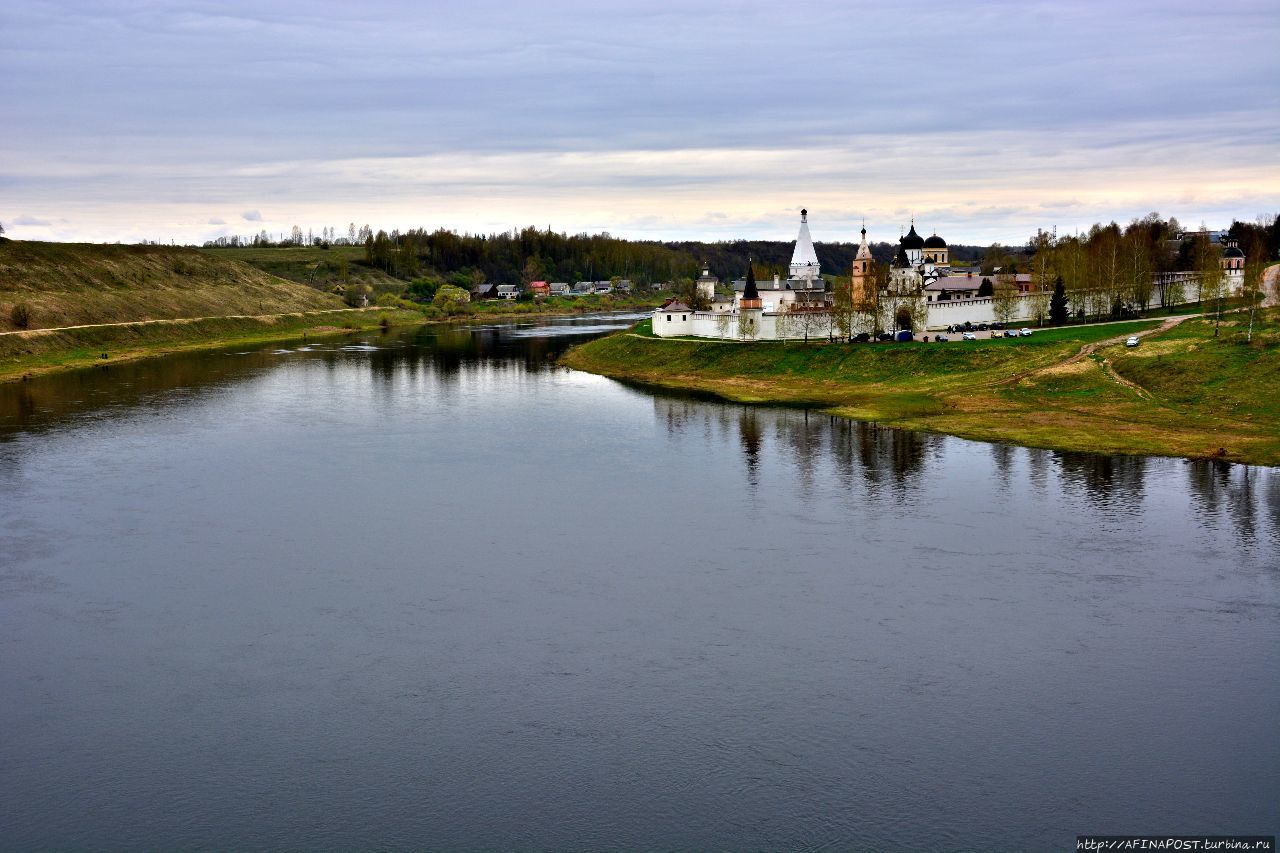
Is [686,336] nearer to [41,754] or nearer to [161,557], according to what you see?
[161,557]

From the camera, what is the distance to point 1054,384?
5934 cm

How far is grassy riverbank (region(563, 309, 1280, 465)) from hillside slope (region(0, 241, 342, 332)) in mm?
65404

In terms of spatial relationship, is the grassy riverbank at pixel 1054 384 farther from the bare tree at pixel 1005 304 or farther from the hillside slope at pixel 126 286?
the hillside slope at pixel 126 286

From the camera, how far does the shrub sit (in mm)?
98812

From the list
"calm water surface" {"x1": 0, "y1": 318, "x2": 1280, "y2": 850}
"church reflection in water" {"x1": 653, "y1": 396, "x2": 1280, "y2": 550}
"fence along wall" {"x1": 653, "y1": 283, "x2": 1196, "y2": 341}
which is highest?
"fence along wall" {"x1": 653, "y1": 283, "x2": 1196, "y2": 341}

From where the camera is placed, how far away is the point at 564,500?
1528 inches

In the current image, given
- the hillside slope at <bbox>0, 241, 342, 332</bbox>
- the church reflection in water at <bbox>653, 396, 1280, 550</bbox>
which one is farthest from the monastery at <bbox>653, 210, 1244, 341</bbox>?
the hillside slope at <bbox>0, 241, 342, 332</bbox>

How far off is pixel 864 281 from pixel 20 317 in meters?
80.3

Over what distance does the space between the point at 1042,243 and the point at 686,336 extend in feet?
135

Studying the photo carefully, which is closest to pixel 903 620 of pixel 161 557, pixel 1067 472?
pixel 1067 472

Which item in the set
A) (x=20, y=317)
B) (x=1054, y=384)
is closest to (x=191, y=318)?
(x=20, y=317)

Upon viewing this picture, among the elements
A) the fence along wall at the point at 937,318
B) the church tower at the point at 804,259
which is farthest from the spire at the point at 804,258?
the fence along wall at the point at 937,318

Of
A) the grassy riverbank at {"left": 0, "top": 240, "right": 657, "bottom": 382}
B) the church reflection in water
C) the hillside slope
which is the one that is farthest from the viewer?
the hillside slope

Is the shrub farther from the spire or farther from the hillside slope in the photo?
the spire
